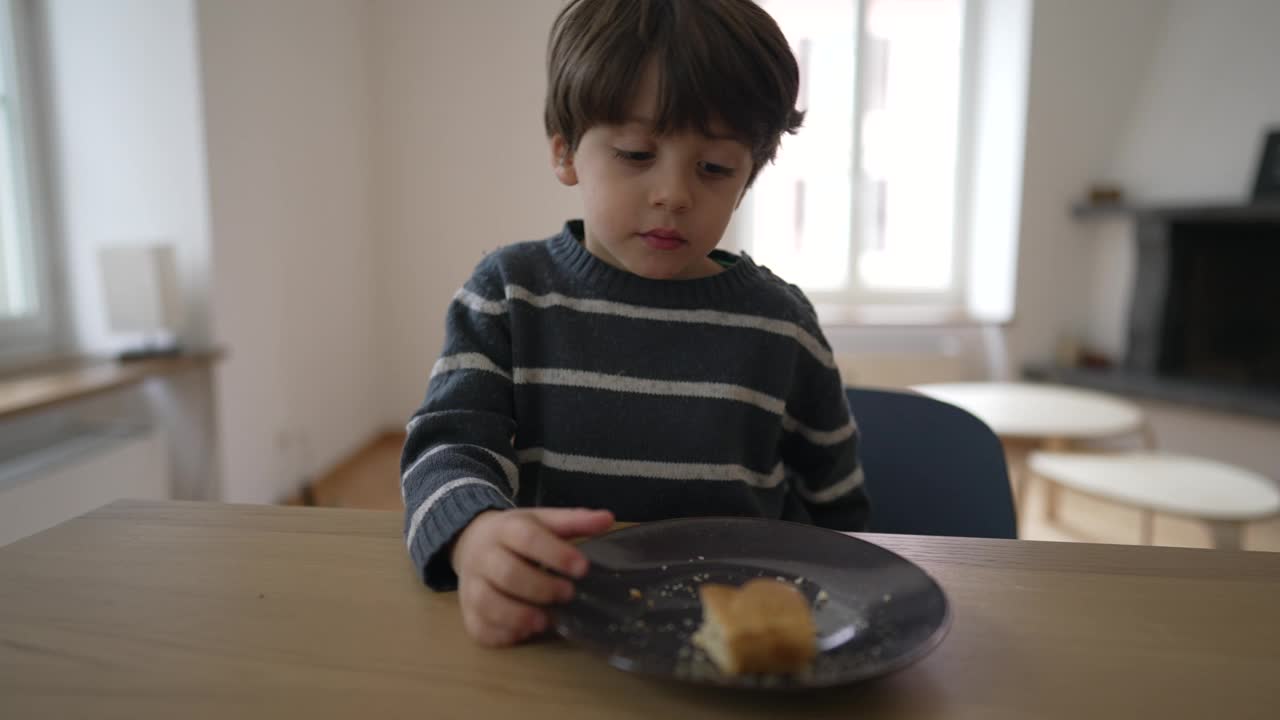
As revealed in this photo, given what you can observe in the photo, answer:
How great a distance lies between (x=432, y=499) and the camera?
0.57 meters

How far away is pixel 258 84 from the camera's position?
2.63 metres

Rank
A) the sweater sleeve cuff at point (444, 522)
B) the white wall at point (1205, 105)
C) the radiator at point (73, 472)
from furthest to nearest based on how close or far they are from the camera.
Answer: the white wall at point (1205, 105) < the radiator at point (73, 472) < the sweater sleeve cuff at point (444, 522)

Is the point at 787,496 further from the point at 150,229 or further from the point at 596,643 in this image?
the point at 150,229

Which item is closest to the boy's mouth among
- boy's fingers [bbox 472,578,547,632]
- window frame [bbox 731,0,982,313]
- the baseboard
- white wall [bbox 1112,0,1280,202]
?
boy's fingers [bbox 472,578,547,632]

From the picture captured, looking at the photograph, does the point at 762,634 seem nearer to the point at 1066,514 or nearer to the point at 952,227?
the point at 1066,514

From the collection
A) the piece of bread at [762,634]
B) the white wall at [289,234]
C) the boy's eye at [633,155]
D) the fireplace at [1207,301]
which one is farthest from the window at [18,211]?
the fireplace at [1207,301]

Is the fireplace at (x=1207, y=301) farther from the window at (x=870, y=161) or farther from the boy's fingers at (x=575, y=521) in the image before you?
the boy's fingers at (x=575, y=521)

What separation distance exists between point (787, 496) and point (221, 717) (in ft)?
2.17

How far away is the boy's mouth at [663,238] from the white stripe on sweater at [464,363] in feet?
0.66

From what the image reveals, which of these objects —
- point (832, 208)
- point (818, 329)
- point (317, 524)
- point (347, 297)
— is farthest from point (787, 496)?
point (832, 208)

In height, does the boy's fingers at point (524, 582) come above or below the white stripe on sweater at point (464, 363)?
below

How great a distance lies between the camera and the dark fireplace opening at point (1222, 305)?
134 inches

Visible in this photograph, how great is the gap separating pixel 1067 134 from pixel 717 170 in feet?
12.3

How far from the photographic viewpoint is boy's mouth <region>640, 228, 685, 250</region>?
69 cm
